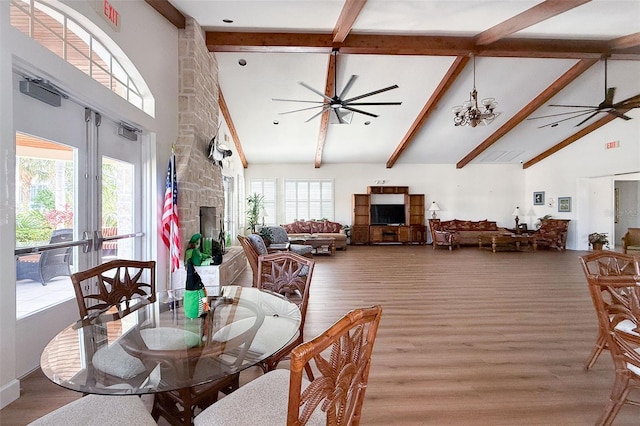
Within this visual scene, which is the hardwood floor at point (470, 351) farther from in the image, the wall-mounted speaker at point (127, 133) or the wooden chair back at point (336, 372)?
the wall-mounted speaker at point (127, 133)

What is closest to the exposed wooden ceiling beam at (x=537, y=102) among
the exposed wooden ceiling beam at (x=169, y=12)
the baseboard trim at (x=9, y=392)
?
the exposed wooden ceiling beam at (x=169, y=12)

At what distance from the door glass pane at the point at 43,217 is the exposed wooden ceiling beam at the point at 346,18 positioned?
3.66 metres

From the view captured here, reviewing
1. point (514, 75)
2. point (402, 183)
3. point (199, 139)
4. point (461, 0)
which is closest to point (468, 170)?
point (402, 183)

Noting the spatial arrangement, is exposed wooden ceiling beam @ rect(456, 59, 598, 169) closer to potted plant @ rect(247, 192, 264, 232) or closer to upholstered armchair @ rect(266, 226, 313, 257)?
upholstered armchair @ rect(266, 226, 313, 257)

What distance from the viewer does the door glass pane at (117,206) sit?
3148 mm

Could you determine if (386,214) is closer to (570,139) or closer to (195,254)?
(570,139)

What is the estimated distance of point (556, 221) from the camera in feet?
31.5

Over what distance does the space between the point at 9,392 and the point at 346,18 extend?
5.15 meters

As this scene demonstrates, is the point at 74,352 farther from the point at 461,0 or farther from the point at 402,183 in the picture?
the point at 402,183

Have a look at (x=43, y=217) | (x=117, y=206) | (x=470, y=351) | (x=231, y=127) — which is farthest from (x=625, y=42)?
(x=43, y=217)

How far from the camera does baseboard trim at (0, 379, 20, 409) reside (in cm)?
190

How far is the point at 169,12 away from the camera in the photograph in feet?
12.9

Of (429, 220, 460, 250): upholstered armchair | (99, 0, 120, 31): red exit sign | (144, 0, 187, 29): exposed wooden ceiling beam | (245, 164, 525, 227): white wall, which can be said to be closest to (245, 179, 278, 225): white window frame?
(245, 164, 525, 227): white wall

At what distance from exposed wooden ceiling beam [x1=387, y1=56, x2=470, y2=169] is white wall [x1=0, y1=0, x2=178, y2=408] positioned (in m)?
5.13
